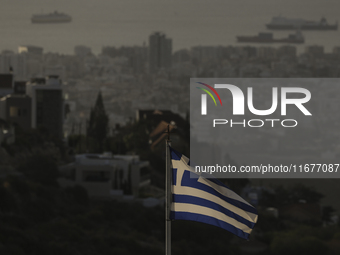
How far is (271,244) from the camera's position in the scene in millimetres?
23609

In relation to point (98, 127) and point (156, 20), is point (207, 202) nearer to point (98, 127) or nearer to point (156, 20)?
point (98, 127)

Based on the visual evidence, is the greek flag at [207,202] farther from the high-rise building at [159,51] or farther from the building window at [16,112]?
the high-rise building at [159,51]

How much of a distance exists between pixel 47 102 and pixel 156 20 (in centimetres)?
6009

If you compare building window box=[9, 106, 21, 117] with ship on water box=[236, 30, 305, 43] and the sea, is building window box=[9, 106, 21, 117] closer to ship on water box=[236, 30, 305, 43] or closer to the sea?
the sea

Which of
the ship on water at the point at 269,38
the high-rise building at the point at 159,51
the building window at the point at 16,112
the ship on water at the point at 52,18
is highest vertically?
the ship on water at the point at 52,18

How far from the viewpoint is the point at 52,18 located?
3091 inches

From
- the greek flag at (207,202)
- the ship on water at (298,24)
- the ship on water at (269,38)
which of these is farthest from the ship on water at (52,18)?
the greek flag at (207,202)

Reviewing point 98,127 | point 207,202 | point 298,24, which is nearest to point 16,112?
point 98,127

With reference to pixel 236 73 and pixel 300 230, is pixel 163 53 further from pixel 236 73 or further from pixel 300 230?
pixel 300 230

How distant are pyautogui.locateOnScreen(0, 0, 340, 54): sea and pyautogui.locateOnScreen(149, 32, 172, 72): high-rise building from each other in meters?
1.28

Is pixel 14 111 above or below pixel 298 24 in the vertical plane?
below

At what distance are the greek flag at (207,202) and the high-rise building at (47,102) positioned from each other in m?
26.0

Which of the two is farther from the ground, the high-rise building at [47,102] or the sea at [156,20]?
the sea at [156,20]

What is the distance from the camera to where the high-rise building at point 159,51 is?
80.9 meters
